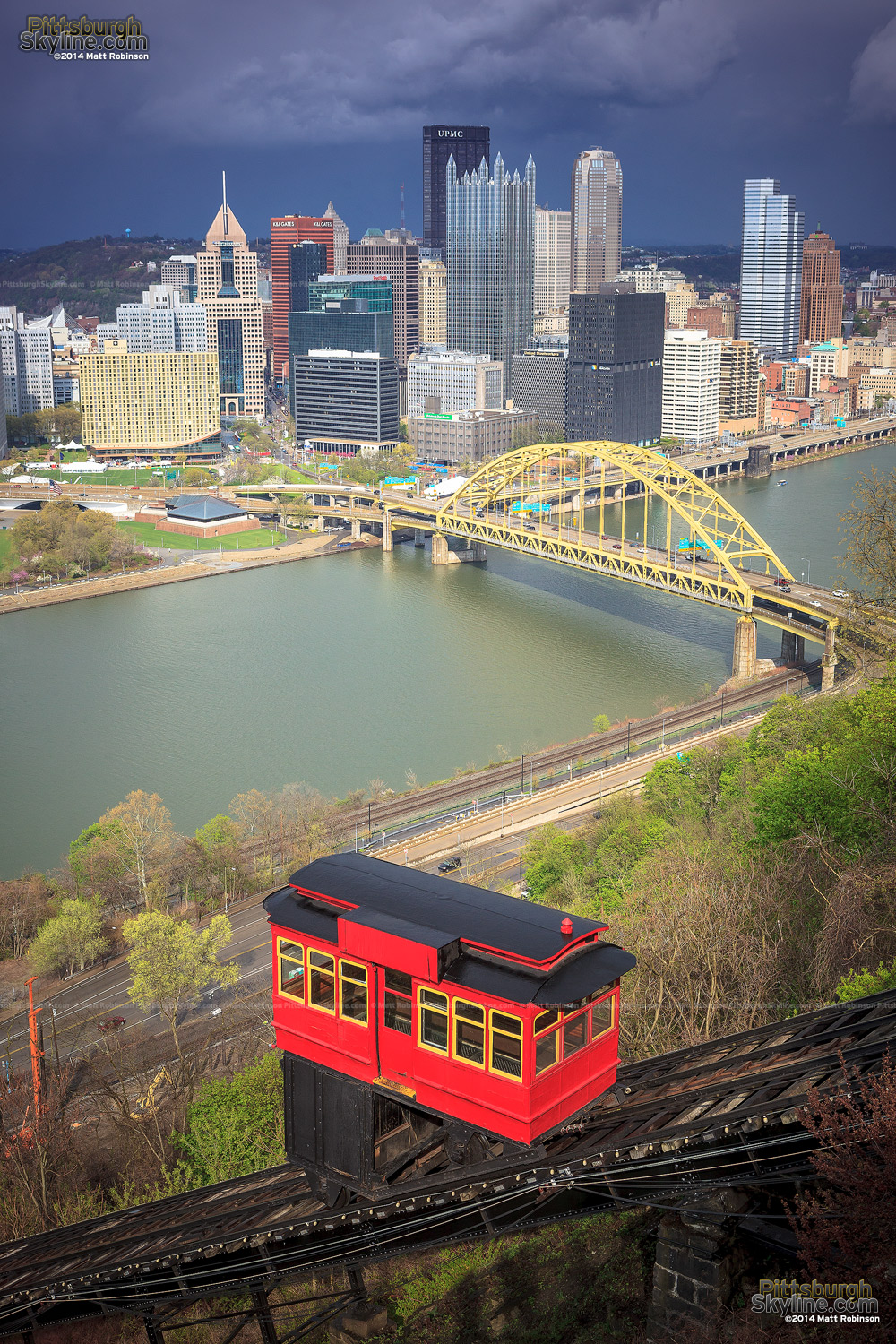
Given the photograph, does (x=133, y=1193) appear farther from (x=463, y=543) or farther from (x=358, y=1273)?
(x=463, y=543)

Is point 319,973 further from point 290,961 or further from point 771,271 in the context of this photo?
point 771,271

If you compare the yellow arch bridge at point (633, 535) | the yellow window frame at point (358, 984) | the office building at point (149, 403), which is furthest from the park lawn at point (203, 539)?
the yellow window frame at point (358, 984)

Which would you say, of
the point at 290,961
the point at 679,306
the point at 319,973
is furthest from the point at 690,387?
the point at 319,973

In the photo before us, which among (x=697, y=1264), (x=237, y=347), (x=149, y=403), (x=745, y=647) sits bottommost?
(x=745, y=647)

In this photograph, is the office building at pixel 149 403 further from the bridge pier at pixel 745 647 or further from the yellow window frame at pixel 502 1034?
the yellow window frame at pixel 502 1034

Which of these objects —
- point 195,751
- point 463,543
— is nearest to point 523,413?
point 463,543

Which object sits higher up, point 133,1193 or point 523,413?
point 523,413
